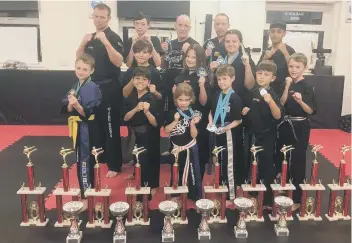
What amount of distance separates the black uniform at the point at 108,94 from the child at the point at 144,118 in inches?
13.9

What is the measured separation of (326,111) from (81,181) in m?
4.15

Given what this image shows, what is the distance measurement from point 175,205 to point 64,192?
77 cm

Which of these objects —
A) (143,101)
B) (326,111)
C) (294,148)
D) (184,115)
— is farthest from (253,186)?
(326,111)

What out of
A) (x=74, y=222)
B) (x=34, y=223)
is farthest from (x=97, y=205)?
(x=34, y=223)

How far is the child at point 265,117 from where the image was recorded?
275 centimetres

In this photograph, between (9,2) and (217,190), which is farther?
(9,2)

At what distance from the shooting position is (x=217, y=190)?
2.68 metres

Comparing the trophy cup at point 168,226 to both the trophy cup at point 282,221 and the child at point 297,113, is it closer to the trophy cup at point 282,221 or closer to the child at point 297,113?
the trophy cup at point 282,221

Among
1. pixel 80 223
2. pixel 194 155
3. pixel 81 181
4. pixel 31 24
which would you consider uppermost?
pixel 31 24

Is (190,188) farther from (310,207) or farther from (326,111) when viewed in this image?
(326,111)

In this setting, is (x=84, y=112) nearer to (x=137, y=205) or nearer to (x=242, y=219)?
(x=137, y=205)

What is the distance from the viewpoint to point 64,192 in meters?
2.60

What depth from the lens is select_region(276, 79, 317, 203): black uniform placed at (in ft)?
9.20

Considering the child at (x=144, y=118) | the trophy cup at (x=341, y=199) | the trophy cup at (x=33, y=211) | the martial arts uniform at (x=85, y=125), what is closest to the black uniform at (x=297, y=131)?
the trophy cup at (x=341, y=199)
